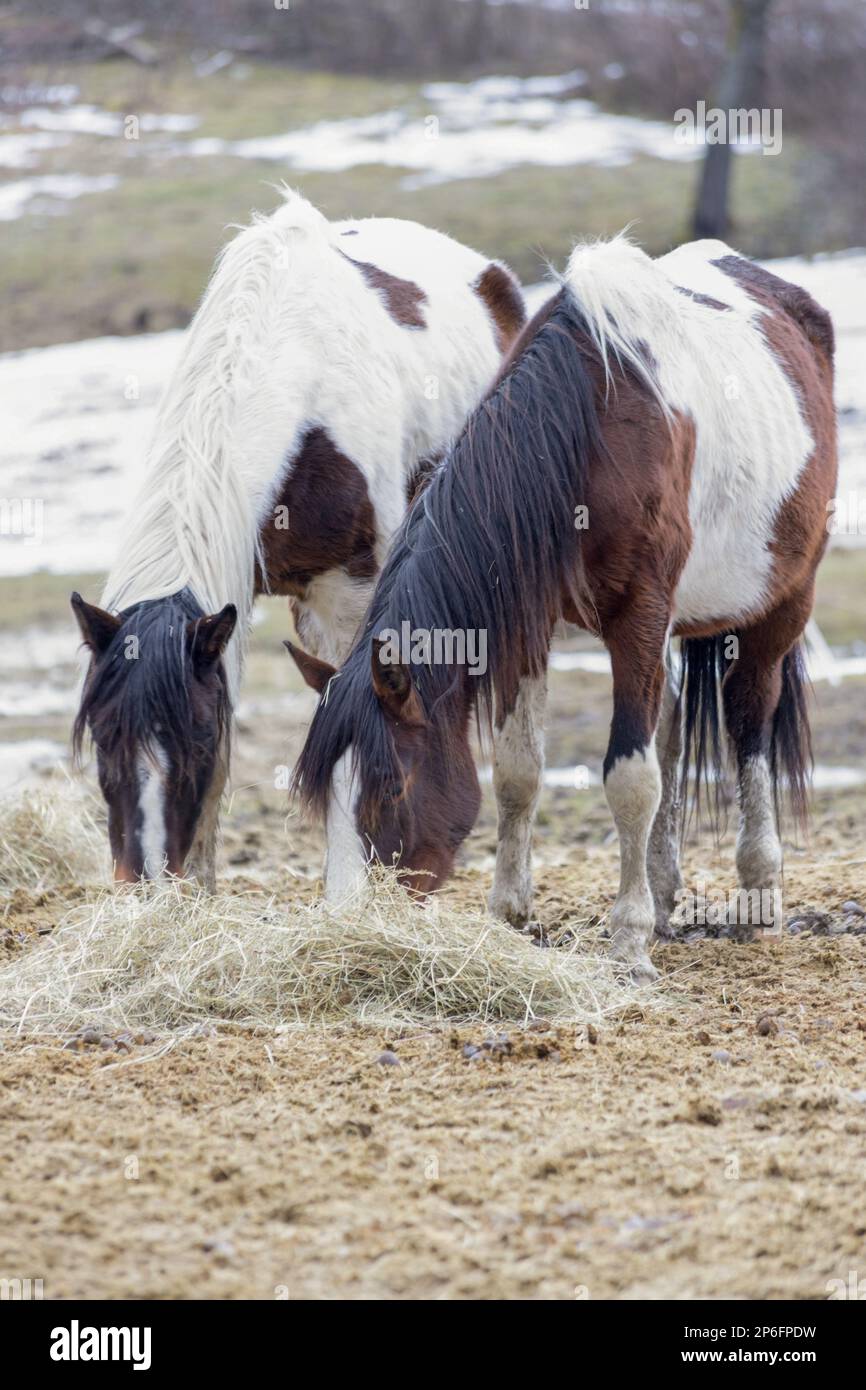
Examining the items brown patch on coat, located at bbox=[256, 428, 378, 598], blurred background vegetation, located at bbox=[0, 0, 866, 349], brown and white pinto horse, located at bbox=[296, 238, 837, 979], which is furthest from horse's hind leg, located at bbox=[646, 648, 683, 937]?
blurred background vegetation, located at bbox=[0, 0, 866, 349]

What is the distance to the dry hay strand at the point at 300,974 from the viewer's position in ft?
13.1

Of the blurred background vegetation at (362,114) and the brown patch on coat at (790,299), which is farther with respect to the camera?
the blurred background vegetation at (362,114)

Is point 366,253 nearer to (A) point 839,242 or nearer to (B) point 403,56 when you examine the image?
(A) point 839,242

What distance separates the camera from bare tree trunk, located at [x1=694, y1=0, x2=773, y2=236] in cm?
1817

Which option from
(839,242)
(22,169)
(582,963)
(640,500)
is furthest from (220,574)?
(22,169)

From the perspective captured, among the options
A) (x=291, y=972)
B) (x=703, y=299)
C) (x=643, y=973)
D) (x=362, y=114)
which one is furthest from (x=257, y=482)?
(x=362, y=114)

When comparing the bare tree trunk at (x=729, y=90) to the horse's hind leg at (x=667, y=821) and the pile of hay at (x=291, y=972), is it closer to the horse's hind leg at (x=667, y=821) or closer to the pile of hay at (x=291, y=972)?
the horse's hind leg at (x=667, y=821)

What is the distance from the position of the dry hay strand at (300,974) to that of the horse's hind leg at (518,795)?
0.82 metres

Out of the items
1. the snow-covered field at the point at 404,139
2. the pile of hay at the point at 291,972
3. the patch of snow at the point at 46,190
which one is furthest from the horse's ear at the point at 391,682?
the snow-covered field at the point at 404,139

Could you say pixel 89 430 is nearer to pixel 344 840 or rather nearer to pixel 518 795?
pixel 518 795

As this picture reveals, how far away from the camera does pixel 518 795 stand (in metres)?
5.04

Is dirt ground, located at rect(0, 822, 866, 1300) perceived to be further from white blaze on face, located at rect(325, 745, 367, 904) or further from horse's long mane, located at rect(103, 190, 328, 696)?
horse's long mane, located at rect(103, 190, 328, 696)

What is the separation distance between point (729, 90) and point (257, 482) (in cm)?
1568
